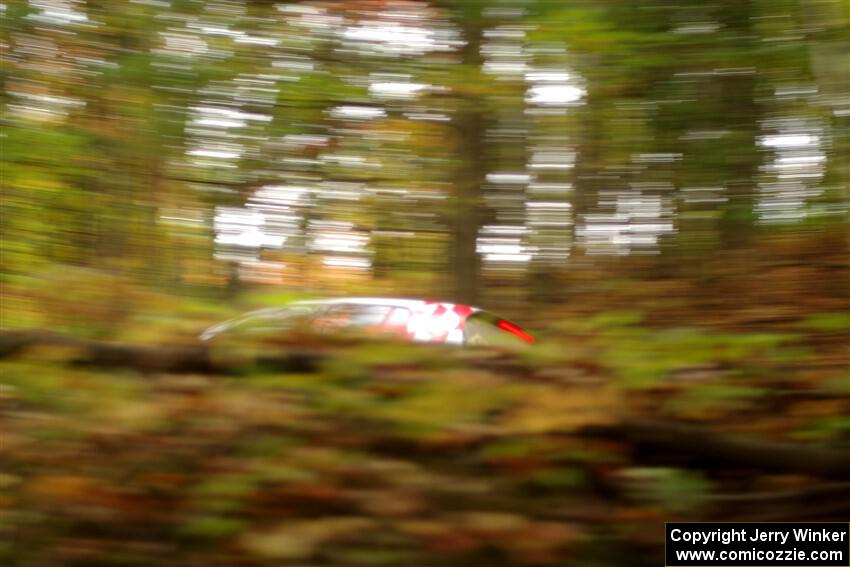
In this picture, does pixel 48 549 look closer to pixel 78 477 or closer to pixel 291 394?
pixel 78 477

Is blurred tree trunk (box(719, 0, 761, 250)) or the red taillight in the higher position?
blurred tree trunk (box(719, 0, 761, 250))

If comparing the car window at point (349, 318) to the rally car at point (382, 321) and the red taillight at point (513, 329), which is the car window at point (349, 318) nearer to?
the rally car at point (382, 321)

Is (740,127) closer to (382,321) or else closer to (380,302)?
(380,302)

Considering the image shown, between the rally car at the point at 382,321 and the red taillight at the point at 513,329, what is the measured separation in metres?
0.05

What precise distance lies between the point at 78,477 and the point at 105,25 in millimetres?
2882

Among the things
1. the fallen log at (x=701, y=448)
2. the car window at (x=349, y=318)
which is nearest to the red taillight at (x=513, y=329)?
the car window at (x=349, y=318)

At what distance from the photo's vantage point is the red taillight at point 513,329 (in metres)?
6.01

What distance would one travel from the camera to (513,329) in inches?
241

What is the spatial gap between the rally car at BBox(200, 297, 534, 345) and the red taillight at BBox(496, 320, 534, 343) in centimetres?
5

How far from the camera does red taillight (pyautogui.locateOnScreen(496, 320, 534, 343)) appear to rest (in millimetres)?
6012

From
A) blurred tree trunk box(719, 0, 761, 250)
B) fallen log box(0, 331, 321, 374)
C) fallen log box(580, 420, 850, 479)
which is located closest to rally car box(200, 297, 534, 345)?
fallen log box(0, 331, 321, 374)

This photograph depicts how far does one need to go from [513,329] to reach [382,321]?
1587 mm

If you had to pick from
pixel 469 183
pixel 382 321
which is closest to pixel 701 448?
pixel 382 321

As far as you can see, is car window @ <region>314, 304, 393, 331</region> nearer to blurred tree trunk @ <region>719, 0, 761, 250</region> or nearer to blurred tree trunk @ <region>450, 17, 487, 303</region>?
blurred tree trunk @ <region>450, 17, 487, 303</region>
